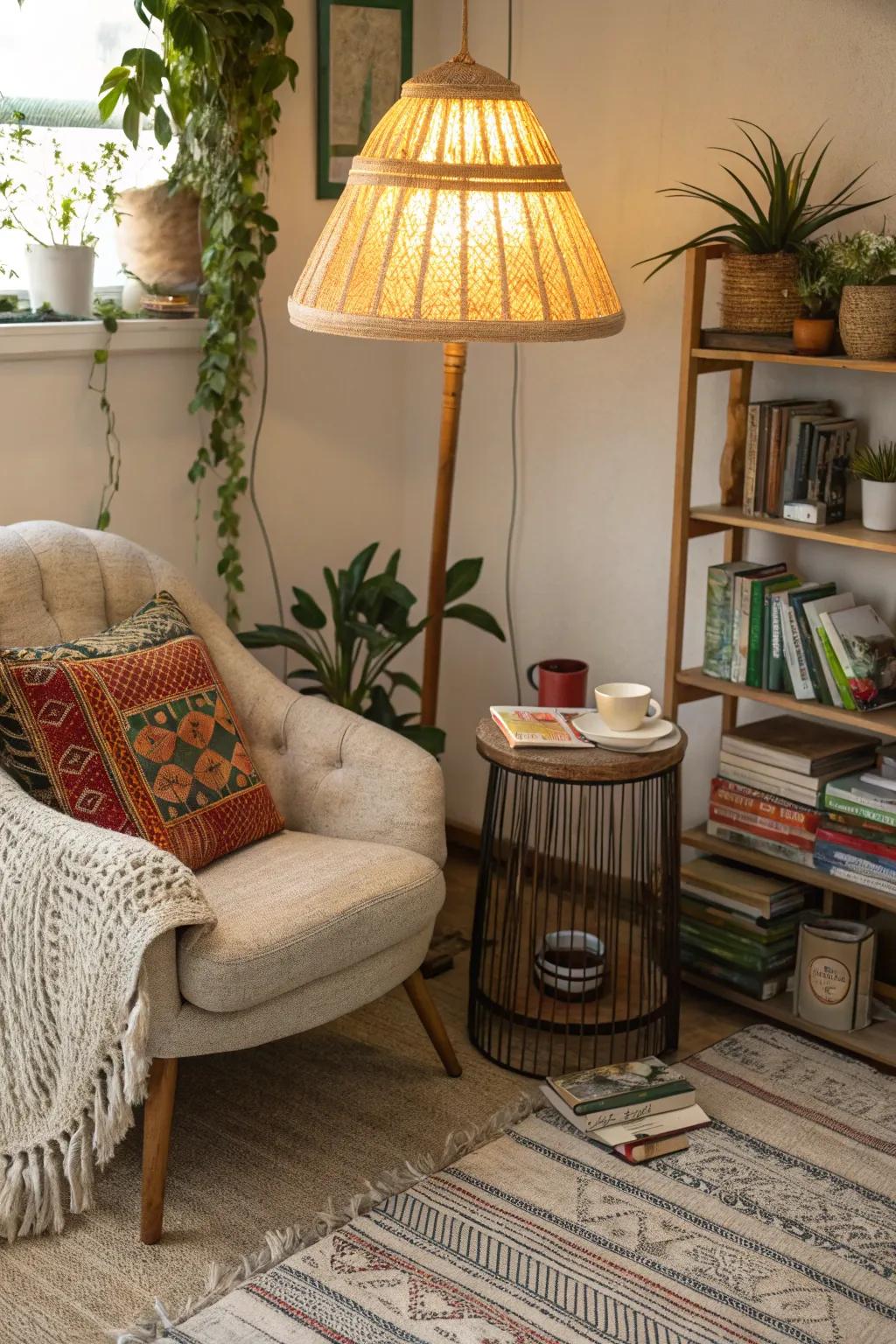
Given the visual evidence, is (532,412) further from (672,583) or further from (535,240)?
(535,240)

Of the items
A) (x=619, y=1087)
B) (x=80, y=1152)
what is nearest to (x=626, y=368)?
(x=619, y=1087)

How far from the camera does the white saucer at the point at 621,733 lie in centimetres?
249

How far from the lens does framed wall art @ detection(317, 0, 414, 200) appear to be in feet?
10.6

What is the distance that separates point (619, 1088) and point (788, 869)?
573 millimetres

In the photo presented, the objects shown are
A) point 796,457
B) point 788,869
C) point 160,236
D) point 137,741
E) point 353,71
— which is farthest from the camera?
point 353,71

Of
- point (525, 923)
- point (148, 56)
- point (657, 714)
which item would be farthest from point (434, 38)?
point (525, 923)

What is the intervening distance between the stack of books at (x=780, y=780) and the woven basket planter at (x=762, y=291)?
79 centimetres

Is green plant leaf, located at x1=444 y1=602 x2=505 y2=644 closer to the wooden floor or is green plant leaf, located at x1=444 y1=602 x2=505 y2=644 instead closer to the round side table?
the round side table

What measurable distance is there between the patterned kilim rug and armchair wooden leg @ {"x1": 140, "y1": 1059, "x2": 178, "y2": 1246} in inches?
6.8

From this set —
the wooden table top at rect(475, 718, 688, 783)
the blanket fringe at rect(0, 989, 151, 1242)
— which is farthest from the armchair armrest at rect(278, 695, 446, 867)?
the blanket fringe at rect(0, 989, 151, 1242)

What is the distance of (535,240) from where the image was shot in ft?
7.24

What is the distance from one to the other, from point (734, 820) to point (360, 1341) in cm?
129

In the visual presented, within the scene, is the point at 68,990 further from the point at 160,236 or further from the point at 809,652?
the point at 160,236

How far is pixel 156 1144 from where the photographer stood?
6.96 feet
